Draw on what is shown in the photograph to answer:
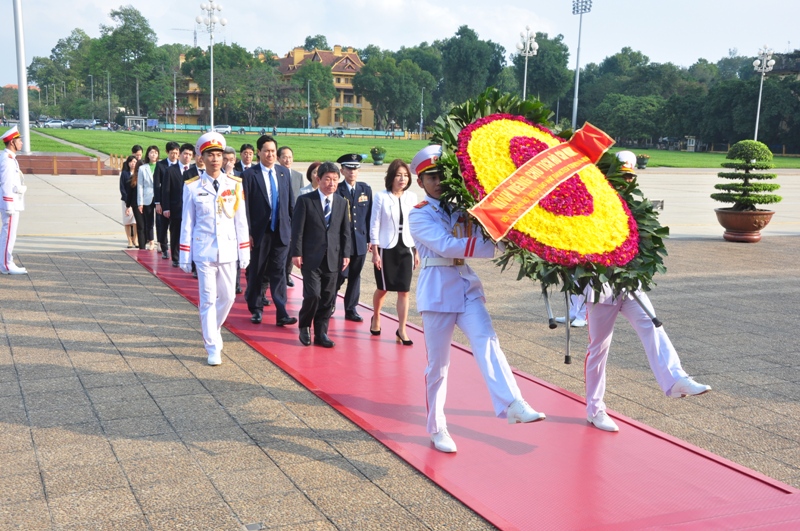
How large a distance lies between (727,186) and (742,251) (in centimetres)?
199

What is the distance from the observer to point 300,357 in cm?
648

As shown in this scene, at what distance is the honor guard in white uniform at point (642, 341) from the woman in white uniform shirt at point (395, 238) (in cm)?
243

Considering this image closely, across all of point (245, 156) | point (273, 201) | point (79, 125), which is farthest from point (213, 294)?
point (79, 125)

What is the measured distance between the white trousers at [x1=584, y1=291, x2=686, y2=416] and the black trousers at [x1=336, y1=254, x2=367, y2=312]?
3.37 metres

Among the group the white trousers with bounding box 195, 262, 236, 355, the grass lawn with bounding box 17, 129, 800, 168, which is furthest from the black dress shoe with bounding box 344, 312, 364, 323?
the grass lawn with bounding box 17, 129, 800, 168

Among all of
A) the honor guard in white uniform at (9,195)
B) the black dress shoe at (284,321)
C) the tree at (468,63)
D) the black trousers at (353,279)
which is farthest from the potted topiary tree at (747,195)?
the tree at (468,63)

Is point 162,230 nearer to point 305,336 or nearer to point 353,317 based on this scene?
point 353,317

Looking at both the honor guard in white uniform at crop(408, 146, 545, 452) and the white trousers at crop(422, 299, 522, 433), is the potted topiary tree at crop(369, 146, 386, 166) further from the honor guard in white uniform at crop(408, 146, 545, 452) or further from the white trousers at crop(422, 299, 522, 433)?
the white trousers at crop(422, 299, 522, 433)

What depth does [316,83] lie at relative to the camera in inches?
3883

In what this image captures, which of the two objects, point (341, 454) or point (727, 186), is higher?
point (727, 186)

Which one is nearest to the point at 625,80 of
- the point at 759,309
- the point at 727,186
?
the point at 727,186

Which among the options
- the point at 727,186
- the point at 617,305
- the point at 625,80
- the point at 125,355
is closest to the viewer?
the point at 617,305

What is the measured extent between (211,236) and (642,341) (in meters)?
3.51

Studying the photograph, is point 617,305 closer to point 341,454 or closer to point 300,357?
point 341,454
